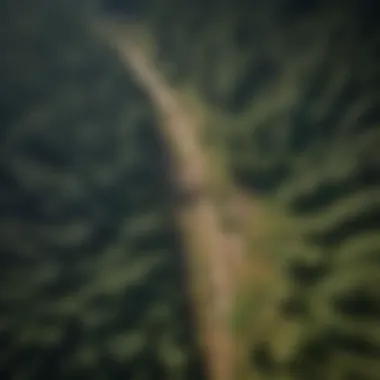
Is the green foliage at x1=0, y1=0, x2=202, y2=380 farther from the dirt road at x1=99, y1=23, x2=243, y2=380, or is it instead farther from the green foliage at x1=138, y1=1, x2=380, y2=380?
the green foliage at x1=138, y1=1, x2=380, y2=380

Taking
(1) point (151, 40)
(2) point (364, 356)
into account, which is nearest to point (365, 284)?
(2) point (364, 356)

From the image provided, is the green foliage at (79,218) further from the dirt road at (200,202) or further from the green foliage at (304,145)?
the green foliage at (304,145)

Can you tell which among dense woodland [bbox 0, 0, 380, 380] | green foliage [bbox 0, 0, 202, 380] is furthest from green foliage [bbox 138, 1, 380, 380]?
green foliage [bbox 0, 0, 202, 380]

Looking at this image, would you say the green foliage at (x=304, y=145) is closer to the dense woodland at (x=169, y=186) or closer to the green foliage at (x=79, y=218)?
the dense woodland at (x=169, y=186)

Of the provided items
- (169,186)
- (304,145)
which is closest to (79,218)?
(169,186)

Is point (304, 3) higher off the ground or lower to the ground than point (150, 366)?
higher

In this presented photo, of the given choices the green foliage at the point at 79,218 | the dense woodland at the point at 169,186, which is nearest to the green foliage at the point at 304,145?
the dense woodland at the point at 169,186

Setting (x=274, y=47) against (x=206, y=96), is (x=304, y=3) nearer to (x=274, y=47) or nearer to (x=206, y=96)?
(x=274, y=47)

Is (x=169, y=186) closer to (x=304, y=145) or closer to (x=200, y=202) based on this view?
(x=200, y=202)
